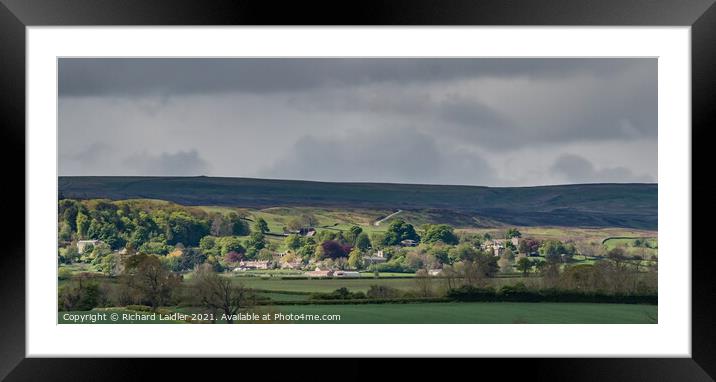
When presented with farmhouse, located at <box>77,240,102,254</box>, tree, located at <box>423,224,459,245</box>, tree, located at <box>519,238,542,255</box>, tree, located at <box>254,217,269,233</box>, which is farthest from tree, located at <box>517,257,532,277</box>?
farmhouse, located at <box>77,240,102,254</box>

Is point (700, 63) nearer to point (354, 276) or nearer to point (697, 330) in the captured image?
point (697, 330)

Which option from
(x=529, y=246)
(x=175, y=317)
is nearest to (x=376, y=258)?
(x=529, y=246)

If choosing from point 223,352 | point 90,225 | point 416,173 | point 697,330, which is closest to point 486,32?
point 697,330

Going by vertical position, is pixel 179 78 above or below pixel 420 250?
above

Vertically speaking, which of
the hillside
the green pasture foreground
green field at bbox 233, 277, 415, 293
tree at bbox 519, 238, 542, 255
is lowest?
the green pasture foreground

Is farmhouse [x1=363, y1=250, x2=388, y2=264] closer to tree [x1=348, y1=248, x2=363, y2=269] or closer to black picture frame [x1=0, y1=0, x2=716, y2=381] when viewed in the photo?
tree [x1=348, y1=248, x2=363, y2=269]

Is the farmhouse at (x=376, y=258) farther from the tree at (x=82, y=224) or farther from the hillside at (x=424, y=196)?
the tree at (x=82, y=224)
